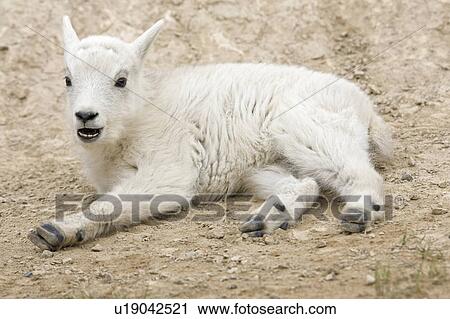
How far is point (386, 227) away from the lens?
262 inches

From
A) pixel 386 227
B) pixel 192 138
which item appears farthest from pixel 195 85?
pixel 386 227

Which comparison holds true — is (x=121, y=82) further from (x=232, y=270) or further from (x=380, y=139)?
(x=380, y=139)

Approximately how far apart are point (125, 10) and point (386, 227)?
5.88m

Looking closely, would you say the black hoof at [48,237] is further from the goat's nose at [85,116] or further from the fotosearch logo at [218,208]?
the goat's nose at [85,116]

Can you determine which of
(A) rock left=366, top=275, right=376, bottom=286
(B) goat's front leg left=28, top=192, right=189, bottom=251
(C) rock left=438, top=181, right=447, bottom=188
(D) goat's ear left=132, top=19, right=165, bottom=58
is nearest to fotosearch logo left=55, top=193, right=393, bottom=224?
(B) goat's front leg left=28, top=192, right=189, bottom=251

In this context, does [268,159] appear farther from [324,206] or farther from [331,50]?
[331,50]

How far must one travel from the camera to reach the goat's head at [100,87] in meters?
Result: 7.30

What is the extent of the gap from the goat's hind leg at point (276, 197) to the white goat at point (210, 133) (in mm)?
10

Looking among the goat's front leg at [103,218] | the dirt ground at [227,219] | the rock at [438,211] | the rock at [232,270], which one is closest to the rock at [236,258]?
the dirt ground at [227,219]

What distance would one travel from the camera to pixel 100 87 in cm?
745

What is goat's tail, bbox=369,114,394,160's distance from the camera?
809 centimetres

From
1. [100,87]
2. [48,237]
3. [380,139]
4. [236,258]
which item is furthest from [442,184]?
[48,237]

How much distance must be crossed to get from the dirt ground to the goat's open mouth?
3.06 feet

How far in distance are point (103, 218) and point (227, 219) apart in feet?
3.69
